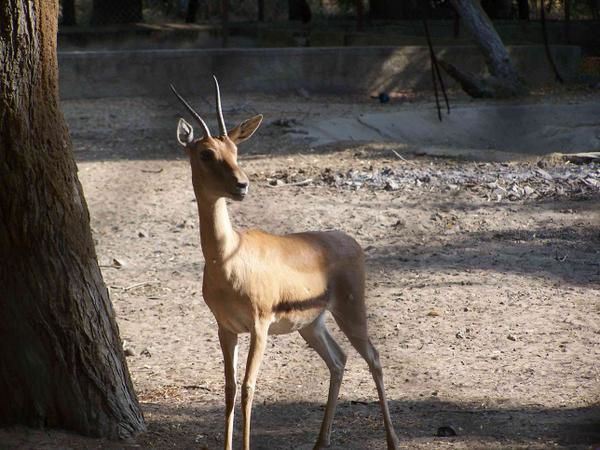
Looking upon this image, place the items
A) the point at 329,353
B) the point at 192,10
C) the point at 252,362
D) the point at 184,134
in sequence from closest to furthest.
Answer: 1. the point at 252,362
2. the point at 184,134
3. the point at 329,353
4. the point at 192,10

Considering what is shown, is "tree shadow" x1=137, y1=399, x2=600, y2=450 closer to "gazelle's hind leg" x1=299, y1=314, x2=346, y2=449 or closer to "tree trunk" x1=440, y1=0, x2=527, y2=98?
"gazelle's hind leg" x1=299, y1=314, x2=346, y2=449

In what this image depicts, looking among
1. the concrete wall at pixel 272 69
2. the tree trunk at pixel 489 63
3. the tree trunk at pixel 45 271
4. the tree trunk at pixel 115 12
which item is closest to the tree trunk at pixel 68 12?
the tree trunk at pixel 115 12

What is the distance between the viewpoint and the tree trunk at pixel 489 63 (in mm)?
14961

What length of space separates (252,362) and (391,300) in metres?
2.73

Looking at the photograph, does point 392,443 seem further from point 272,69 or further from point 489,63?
point 272,69

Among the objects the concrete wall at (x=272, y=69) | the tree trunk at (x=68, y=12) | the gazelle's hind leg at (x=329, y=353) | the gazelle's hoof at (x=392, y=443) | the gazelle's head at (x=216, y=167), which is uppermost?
the tree trunk at (x=68, y=12)

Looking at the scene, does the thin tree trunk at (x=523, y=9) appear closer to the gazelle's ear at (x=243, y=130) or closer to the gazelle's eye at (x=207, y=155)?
the gazelle's ear at (x=243, y=130)

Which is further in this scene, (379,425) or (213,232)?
(379,425)

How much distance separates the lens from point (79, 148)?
37.9ft

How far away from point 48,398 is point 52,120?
3.94 feet

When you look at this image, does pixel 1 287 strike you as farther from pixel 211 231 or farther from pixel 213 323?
pixel 213 323

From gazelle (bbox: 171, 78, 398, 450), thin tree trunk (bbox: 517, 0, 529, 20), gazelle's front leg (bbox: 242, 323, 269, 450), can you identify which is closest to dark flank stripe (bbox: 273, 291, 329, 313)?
gazelle (bbox: 171, 78, 398, 450)

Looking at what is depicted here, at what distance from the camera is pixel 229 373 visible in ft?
14.7

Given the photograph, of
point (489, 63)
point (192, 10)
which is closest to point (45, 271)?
point (489, 63)
